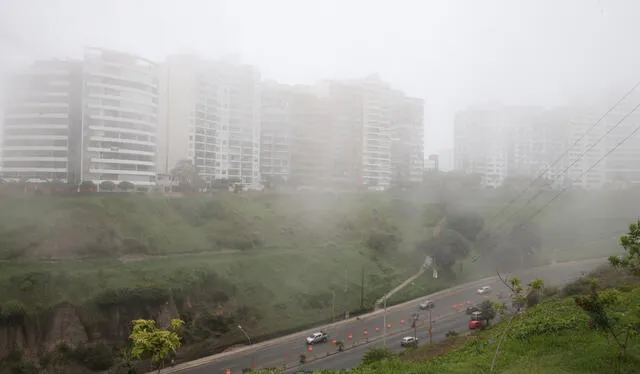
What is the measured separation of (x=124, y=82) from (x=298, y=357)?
16.2 meters

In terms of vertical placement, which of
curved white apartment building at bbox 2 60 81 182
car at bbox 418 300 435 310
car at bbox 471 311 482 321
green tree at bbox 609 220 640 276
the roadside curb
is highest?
curved white apartment building at bbox 2 60 81 182

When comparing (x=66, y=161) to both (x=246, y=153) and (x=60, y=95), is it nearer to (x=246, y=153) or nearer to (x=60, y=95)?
(x=60, y=95)

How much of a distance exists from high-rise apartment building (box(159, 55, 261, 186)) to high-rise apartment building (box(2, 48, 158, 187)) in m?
2.68

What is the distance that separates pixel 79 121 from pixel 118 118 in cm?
168

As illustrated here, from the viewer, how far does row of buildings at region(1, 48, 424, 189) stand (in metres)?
21.8

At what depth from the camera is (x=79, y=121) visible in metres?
22.3

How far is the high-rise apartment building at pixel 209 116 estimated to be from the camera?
26.4m

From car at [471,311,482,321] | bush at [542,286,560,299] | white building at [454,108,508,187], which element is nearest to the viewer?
bush at [542,286,560,299]

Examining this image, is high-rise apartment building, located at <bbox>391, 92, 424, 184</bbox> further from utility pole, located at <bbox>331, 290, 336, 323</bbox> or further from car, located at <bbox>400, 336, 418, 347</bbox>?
car, located at <bbox>400, 336, 418, 347</bbox>

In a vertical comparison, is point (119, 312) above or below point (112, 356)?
above

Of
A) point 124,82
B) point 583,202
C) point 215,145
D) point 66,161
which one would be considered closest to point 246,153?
point 215,145

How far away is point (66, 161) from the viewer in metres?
22.0

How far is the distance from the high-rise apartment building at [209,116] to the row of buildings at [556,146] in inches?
708

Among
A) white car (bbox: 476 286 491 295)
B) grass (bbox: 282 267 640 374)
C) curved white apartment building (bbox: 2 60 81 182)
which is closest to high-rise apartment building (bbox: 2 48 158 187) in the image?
curved white apartment building (bbox: 2 60 81 182)
